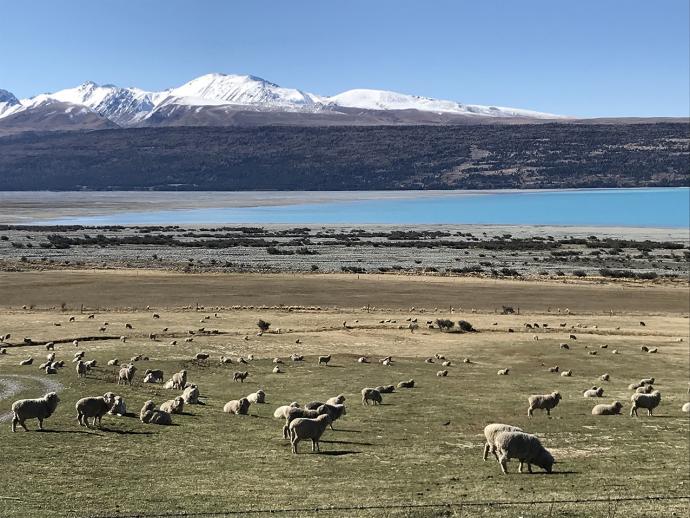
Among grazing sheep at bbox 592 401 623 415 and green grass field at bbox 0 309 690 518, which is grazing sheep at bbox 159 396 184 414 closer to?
green grass field at bbox 0 309 690 518

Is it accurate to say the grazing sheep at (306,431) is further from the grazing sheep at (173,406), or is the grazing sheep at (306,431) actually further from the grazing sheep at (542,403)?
the grazing sheep at (542,403)

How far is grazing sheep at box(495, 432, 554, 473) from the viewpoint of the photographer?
1966cm

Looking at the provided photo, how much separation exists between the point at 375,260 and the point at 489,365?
5197 centimetres

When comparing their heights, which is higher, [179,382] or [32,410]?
[32,410]

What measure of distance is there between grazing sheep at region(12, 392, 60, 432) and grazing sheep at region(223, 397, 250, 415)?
18.0ft

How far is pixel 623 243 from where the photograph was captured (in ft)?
376

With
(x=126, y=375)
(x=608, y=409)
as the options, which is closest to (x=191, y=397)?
(x=126, y=375)

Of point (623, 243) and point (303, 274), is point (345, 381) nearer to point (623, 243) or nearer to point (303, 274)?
point (303, 274)

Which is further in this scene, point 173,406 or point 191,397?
point 191,397

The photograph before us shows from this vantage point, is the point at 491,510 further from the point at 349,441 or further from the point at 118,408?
the point at 118,408

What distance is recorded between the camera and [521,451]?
1969 centimetres

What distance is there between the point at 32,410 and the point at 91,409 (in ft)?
4.73

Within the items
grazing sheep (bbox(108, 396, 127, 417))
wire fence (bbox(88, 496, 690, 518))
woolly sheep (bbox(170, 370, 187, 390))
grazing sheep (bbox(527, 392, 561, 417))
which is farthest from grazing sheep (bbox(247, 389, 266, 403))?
wire fence (bbox(88, 496, 690, 518))

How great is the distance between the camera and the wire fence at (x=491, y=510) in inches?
628
